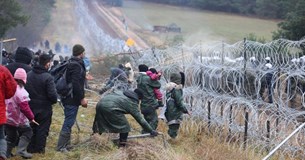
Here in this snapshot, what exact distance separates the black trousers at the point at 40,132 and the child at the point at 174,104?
229 centimetres

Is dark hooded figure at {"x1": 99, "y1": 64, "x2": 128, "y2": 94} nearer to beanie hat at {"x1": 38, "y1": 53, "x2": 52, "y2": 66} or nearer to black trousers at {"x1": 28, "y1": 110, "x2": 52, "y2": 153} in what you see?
black trousers at {"x1": 28, "y1": 110, "x2": 52, "y2": 153}

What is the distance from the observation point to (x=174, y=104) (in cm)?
739

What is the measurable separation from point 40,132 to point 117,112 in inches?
43.2

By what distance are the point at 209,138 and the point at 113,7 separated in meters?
53.6

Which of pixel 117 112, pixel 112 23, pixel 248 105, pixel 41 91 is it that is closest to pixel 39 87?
pixel 41 91

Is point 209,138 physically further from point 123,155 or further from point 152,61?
point 152,61

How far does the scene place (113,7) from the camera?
59938 millimetres

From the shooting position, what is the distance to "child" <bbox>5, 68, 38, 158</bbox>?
5.29m

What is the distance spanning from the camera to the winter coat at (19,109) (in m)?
5.28

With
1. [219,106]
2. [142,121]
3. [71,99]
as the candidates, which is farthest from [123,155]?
[219,106]

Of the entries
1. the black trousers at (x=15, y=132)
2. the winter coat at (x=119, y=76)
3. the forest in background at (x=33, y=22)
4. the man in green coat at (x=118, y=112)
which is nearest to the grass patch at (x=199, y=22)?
the forest in background at (x=33, y=22)

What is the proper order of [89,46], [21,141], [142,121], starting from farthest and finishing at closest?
1. [89,46]
2. [142,121]
3. [21,141]

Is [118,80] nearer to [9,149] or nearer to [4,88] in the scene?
[9,149]

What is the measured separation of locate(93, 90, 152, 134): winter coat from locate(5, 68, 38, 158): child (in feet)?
3.24
